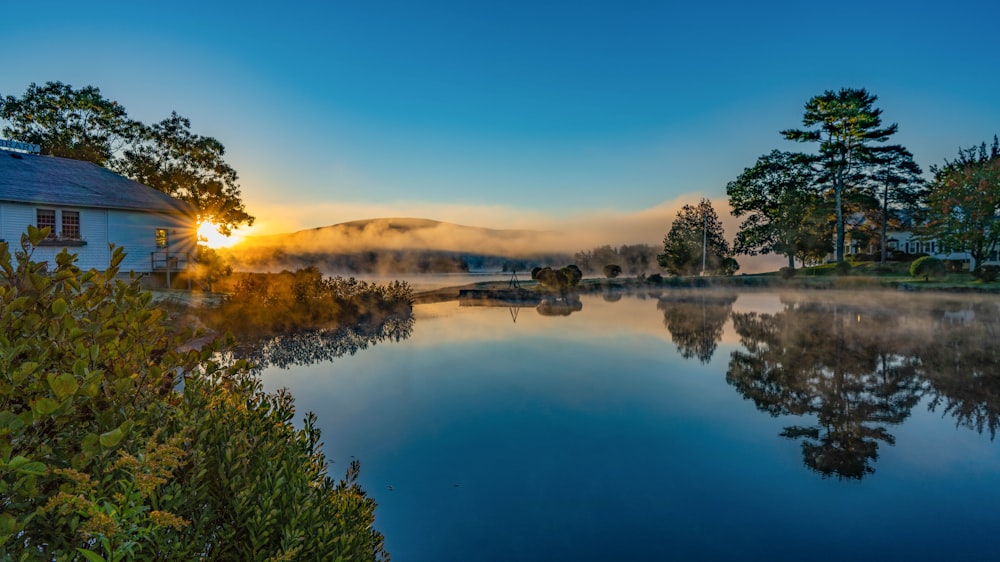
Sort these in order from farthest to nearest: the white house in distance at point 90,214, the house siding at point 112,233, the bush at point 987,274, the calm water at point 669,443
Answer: the bush at point 987,274, the white house in distance at point 90,214, the house siding at point 112,233, the calm water at point 669,443

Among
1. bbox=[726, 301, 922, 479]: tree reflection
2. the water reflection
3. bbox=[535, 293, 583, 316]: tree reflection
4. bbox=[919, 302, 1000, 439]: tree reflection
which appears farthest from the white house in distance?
bbox=[919, 302, 1000, 439]: tree reflection

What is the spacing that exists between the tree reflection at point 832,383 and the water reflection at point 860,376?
0.06ft

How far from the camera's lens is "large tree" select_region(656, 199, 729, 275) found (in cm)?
5038

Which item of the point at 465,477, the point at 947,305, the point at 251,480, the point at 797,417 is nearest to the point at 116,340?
the point at 251,480

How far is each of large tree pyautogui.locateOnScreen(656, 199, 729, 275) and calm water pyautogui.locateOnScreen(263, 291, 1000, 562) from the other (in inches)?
1394

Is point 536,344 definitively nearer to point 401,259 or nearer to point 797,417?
point 797,417

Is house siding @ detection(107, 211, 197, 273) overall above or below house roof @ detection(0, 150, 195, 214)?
below

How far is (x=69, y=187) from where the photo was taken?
23656 millimetres

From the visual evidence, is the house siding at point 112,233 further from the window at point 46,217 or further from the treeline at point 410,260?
the treeline at point 410,260

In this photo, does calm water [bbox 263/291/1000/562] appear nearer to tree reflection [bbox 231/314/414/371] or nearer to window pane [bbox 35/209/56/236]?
tree reflection [bbox 231/314/414/371]

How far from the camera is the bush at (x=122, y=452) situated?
1469 mm

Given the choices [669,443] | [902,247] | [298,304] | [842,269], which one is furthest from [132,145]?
[902,247]

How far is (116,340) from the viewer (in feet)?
6.94

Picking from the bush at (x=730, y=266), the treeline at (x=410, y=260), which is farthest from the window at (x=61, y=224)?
the bush at (x=730, y=266)
